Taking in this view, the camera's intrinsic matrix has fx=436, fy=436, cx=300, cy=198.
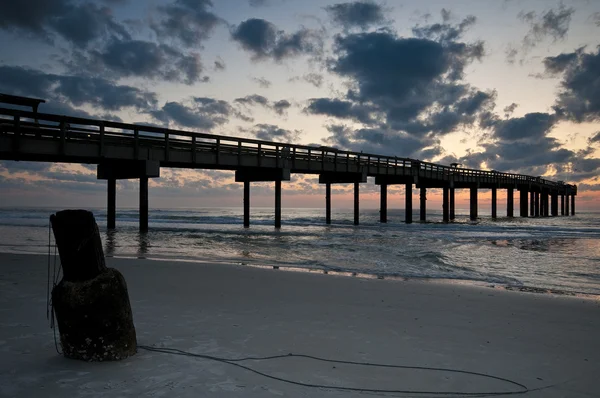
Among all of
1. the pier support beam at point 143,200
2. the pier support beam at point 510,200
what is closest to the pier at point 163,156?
the pier support beam at point 143,200

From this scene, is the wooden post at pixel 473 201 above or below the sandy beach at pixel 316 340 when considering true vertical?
above

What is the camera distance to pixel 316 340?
4684 mm

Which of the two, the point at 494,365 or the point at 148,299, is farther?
the point at 148,299

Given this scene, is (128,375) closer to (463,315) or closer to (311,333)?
(311,333)

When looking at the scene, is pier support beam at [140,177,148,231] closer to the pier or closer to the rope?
the pier

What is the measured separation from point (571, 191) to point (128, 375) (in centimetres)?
9191

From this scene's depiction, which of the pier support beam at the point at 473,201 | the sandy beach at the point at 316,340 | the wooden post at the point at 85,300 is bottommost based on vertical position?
the sandy beach at the point at 316,340

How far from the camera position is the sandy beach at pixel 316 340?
3.47m

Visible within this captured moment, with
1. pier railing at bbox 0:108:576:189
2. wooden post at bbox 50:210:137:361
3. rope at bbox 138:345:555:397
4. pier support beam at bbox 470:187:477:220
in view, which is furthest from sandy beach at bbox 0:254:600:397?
pier support beam at bbox 470:187:477:220

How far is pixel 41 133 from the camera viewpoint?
1650 centimetres

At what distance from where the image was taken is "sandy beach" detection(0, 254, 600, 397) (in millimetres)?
3469

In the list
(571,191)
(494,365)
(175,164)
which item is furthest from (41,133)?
(571,191)

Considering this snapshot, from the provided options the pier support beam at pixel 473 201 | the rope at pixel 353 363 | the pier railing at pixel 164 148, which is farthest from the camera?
the pier support beam at pixel 473 201

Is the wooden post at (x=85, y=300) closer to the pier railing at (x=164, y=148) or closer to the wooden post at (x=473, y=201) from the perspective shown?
the pier railing at (x=164, y=148)
